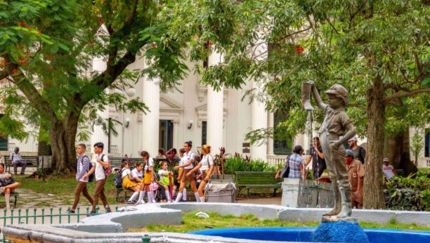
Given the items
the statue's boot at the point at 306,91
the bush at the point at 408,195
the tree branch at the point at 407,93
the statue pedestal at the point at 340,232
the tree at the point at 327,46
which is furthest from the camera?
the bush at the point at 408,195

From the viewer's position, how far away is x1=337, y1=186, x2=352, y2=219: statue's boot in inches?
418

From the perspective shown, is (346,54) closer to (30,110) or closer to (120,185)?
(120,185)

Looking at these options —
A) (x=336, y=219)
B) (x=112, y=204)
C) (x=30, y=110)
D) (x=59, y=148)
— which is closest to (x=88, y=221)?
(x=336, y=219)

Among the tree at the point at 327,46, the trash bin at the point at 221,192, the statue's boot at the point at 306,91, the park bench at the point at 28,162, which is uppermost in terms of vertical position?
the tree at the point at 327,46

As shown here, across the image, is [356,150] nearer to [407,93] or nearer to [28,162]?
[407,93]

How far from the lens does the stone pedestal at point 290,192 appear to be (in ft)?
60.7

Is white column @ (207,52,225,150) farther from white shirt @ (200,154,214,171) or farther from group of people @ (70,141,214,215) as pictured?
white shirt @ (200,154,214,171)

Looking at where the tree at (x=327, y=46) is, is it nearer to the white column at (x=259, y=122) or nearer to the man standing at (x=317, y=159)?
the man standing at (x=317, y=159)

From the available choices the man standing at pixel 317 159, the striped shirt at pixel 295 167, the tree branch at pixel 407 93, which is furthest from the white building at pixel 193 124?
the tree branch at pixel 407 93

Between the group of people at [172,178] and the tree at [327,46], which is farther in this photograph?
the group of people at [172,178]

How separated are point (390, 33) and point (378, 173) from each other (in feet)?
9.71

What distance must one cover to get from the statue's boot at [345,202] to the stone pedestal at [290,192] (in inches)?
304

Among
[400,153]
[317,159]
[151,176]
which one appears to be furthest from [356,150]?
[400,153]

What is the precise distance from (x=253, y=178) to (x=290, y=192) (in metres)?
7.91
